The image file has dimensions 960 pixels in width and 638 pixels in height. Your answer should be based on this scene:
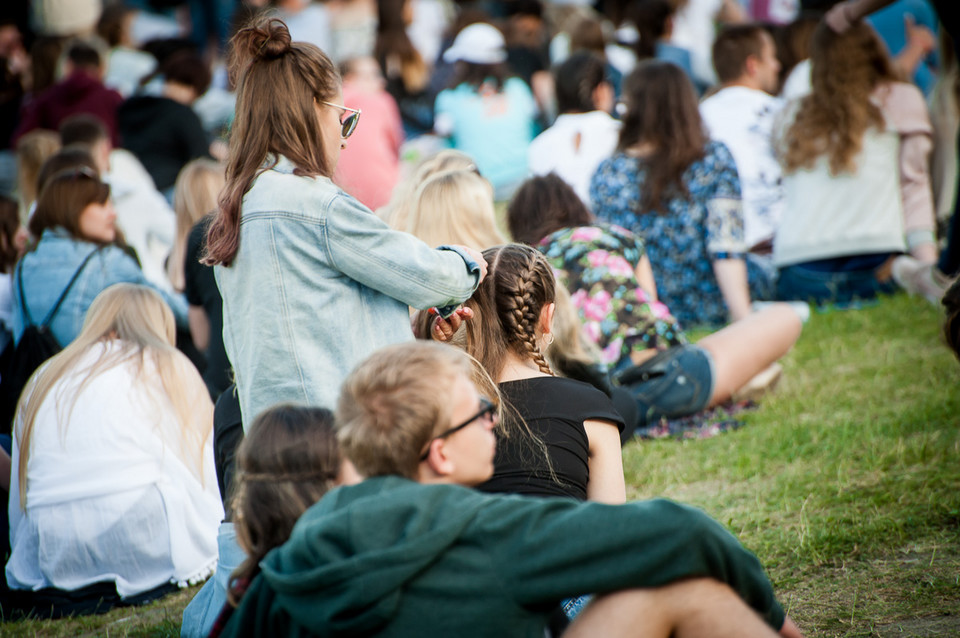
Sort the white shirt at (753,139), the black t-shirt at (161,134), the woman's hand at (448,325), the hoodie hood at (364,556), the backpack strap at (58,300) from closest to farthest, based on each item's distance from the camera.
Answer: the hoodie hood at (364,556) < the woman's hand at (448,325) < the backpack strap at (58,300) < the white shirt at (753,139) < the black t-shirt at (161,134)

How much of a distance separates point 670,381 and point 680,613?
106 inches

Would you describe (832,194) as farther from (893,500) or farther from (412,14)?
(412,14)

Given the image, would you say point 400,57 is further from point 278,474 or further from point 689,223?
point 278,474

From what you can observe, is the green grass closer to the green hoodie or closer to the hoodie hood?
the green hoodie

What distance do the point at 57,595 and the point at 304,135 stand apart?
83.7 inches

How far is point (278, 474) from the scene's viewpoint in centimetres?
217

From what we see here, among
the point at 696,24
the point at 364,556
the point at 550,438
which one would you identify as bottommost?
the point at 550,438

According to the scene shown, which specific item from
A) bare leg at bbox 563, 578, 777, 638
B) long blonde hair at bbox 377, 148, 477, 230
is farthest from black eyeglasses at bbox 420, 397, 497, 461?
long blonde hair at bbox 377, 148, 477, 230

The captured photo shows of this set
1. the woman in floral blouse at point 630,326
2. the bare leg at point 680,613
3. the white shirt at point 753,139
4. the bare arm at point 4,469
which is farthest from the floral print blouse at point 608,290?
the bare leg at point 680,613

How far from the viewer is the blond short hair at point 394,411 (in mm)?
1991

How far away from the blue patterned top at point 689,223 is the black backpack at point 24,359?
10.4 feet

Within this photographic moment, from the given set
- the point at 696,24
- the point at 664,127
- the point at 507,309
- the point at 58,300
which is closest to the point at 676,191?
the point at 664,127

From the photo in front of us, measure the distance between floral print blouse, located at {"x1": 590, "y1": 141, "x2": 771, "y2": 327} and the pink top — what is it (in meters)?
2.50

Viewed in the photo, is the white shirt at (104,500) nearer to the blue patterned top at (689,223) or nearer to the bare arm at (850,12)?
the blue patterned top at (689,223)
